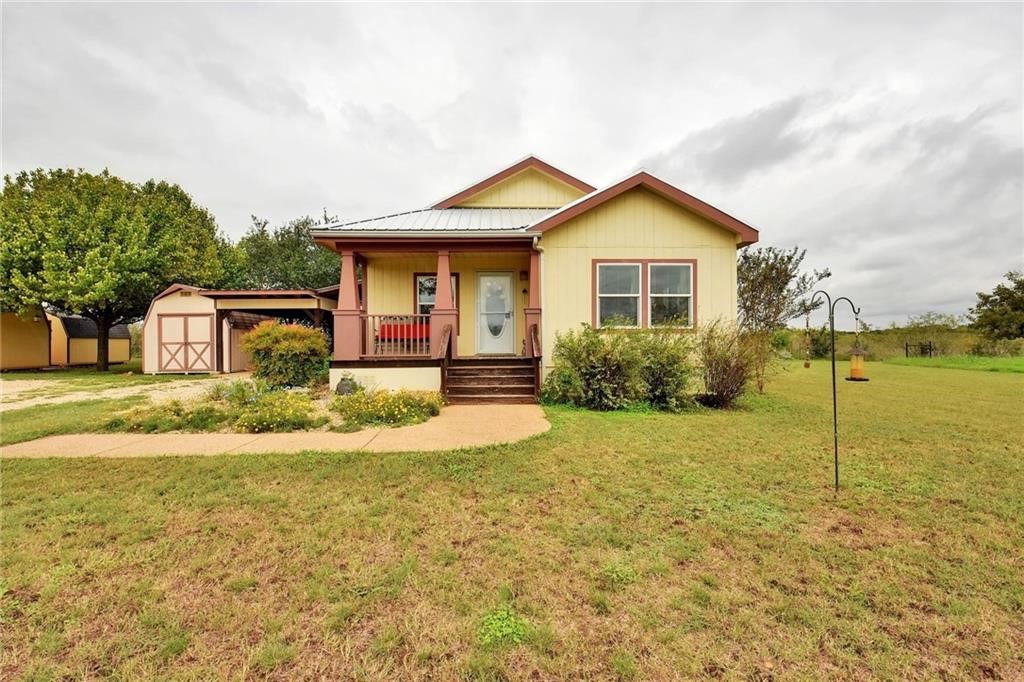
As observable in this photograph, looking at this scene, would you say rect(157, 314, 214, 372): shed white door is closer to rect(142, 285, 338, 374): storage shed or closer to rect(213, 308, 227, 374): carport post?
rect(142, 285, 338, 374): storage shed

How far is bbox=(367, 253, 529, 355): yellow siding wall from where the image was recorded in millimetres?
11727

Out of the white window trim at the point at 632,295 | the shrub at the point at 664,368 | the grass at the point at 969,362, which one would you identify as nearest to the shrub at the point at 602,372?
the shrub at the point at 664,368

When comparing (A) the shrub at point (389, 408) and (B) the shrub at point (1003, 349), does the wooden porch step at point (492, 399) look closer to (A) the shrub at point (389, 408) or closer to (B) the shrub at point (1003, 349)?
(A) the shrub at point (389, 408)

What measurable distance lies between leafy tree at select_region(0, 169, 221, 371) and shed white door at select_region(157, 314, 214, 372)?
89.3 inches

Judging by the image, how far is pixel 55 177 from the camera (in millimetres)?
18250

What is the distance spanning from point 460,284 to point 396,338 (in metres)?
2.48

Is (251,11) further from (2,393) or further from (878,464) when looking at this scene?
(878,464)

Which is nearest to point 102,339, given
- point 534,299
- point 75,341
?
point 75,341

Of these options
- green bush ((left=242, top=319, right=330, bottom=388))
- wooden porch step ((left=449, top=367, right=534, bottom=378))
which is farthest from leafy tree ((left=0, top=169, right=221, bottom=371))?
wooden porch step ((left=449, top=367, right=534, bottom=378))

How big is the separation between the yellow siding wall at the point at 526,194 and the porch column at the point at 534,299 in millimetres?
3702

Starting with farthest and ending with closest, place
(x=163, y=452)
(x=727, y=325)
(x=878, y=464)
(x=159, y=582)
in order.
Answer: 1. (x=727, y=325)
2. (x=163, y=452)
3. (x=878, y=464)
4. (x=159, y=582)

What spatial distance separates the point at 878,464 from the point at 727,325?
4.94 m

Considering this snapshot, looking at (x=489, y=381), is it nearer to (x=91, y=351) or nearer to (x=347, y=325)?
(x=347, y=325)

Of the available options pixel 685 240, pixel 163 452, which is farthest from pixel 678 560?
pixel 685 240
